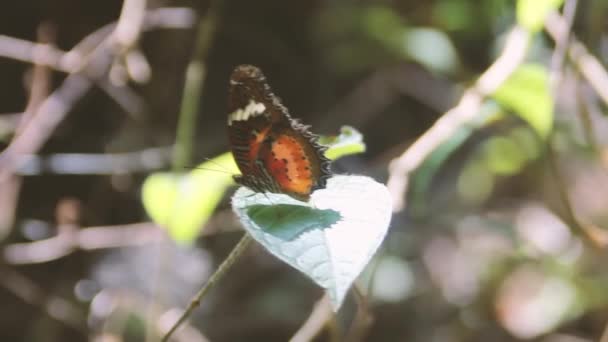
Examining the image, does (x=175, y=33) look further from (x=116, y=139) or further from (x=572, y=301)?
(x=572, y=301)

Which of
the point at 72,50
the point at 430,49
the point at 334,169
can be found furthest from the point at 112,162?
the point at 430,49

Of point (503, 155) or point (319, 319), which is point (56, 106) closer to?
point (319, 319)

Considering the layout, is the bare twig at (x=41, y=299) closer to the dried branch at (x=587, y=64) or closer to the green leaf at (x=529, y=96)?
the green leaf at (x=529, y=96)

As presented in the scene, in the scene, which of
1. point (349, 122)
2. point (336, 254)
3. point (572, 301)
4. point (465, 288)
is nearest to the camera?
point (336, 254)

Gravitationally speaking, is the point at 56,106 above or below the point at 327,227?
below

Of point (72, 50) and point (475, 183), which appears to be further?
point (475, 183)

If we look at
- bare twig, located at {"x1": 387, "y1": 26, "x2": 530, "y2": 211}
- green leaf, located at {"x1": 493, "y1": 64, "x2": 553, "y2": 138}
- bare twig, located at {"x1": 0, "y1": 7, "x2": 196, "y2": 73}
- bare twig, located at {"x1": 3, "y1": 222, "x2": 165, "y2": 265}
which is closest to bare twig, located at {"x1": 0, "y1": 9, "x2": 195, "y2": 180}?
bare twig, located at {"x1": 0, "y1": 7, "x2": 196, "y2": 73}

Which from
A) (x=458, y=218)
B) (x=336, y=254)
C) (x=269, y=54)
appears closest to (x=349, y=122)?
(x=269, y=54)
